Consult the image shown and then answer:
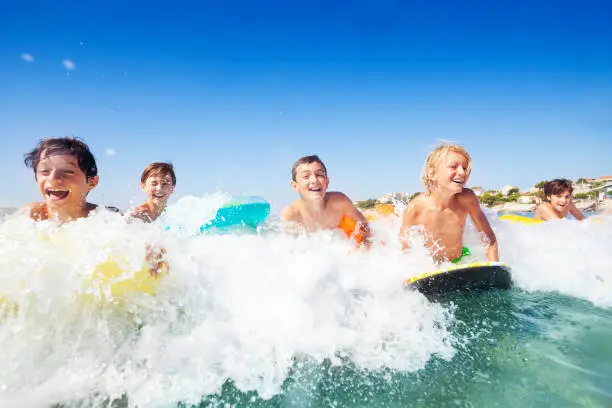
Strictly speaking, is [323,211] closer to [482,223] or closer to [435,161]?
[435,161]

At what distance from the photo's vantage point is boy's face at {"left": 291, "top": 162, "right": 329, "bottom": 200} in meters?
4.38

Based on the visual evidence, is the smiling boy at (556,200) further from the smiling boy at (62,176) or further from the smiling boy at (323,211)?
the smiling boy at (62,176)

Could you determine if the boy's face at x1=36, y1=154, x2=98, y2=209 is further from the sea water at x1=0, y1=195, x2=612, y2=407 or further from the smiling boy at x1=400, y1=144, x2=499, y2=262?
the smiling boy at x1=400, y1=144, x2=499, y2=262

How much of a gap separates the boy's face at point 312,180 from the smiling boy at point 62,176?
2.22 meters

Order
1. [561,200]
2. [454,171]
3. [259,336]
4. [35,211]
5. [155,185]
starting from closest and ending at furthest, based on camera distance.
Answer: [259,336] → [35,211] → [454,171] → [155,185] → [561,200]

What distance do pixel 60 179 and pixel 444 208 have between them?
152 inches

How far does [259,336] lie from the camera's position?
7.75 ft

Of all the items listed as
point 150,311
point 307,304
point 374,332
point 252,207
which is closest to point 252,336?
point 307,304

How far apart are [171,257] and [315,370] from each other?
49.0 inches

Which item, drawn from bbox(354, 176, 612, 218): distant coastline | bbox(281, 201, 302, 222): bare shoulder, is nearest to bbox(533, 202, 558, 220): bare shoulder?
bbox(281, 201, 302, 222): bare shoulder

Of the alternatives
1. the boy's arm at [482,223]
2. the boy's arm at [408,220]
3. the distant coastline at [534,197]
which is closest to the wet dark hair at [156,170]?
the boy's arm at [408,220]

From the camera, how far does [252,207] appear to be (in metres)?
A: 6.73

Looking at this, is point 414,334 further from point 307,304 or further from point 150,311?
point 150,311

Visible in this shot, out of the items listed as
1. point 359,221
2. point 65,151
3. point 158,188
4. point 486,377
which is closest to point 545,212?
point 359,221
